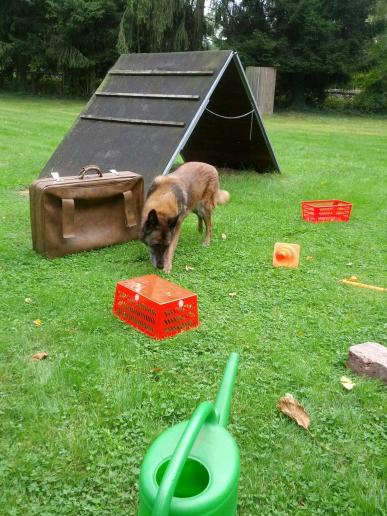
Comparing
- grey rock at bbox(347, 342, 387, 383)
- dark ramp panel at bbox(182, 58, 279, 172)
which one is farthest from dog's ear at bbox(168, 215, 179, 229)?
dark ramp panel at bbox(182, 58, 279, 172)

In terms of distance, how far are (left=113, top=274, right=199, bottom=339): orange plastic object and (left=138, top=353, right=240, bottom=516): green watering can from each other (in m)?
2.29

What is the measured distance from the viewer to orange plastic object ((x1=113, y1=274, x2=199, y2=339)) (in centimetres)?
372

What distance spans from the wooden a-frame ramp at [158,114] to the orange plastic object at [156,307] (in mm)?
3201

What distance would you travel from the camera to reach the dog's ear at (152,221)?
5020mm

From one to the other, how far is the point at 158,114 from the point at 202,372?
18.2 ft

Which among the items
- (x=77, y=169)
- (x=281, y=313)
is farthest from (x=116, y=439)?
(x=77, y=169)

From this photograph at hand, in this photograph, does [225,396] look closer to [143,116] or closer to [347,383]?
[347,383]

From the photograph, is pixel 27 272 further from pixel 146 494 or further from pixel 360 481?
pixel 146 494

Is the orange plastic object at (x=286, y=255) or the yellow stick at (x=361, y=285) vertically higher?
the orange plastic object at (x=286, y=255)

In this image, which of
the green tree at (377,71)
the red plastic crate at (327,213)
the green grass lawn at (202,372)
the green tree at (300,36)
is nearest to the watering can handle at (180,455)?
the green grass lawn at (202,372)

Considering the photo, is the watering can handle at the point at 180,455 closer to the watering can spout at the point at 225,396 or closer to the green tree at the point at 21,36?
the watering can spout at the point at 225,396

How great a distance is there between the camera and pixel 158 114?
796 cm

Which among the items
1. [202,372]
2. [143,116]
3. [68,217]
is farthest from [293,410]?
[143,116]

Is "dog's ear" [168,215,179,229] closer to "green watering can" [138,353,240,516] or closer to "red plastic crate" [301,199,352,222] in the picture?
"red plastic crate" [301,199,352,222]
